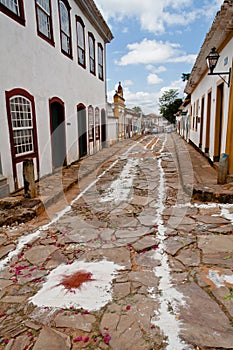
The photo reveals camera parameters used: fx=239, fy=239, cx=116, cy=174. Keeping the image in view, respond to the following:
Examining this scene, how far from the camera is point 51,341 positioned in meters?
1.92

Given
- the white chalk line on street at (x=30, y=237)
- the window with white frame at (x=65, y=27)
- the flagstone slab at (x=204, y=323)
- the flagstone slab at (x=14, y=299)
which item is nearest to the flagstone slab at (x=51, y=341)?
the flagstone slab at (x=14, y=299)

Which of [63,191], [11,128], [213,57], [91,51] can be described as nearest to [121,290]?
[63,191]

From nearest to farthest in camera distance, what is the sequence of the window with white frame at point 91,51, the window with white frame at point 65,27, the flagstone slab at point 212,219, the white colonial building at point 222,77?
the flagstone slab at point 212,219 → the white colonial building at point 222,77 → the window with white frame at point 65,27 → the window with white frame at point 91,51

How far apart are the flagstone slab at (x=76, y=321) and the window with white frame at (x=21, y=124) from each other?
441 centimetres

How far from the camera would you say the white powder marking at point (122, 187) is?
5.47m

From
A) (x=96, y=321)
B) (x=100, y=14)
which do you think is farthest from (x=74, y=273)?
(x=100, y=14)

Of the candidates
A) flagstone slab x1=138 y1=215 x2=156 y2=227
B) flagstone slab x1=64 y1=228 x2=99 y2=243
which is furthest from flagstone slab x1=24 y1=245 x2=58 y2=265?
flagstone slab x1=138 y1=215 x2=156 y2=227

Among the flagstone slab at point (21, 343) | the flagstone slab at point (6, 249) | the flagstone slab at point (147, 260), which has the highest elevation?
the flagstone slab at point (147, 260)

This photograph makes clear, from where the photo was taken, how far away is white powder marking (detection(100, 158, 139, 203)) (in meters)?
5.47

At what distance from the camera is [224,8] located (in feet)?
14.8

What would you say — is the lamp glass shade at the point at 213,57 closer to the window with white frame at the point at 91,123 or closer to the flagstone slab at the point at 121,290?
Answer: the flagstone slab at the point at 121,290

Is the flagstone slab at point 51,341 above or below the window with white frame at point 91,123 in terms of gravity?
below

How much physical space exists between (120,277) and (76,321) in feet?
2.36

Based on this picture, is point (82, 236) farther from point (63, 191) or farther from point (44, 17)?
point (44, 17)
